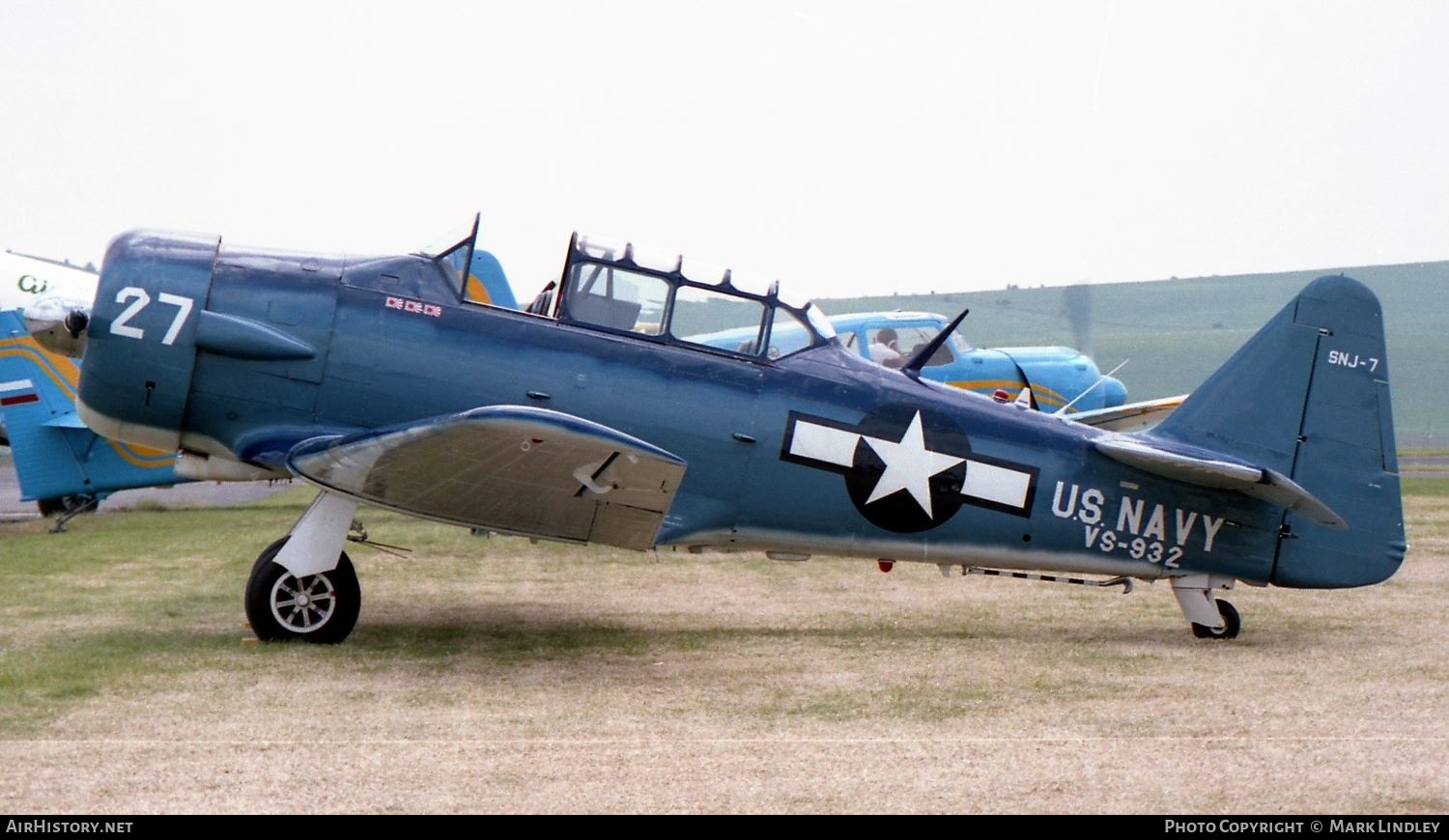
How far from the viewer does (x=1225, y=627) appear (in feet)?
28.7

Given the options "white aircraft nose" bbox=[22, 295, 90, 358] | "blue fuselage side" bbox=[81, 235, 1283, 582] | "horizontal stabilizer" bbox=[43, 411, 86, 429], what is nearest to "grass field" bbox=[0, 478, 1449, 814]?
"blue fuselage side" bbox=[81, 235, 1283, 582]

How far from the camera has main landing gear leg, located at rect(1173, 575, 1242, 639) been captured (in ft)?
28.7

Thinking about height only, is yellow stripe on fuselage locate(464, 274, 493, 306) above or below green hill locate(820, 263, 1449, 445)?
below

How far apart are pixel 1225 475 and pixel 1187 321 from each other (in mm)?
58090

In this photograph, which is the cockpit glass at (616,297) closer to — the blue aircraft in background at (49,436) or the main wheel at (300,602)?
the main wheel at (300,602)

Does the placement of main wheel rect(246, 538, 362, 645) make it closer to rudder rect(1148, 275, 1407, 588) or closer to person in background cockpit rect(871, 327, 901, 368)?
rudder rect(1148, 275, 1407, 588)

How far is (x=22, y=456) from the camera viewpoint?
46.6 ft

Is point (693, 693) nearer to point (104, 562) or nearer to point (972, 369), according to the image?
point (104, 562)

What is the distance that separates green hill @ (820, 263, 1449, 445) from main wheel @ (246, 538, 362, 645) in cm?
3852

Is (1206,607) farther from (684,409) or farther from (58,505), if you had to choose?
(58,505)

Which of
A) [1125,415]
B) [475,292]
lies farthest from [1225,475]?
[1125,415]

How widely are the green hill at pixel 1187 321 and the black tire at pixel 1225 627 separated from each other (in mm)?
35923

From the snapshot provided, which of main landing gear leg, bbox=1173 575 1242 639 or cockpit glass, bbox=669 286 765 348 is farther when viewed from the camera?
main landing gear leg, bbox=1173 575 1242 639
